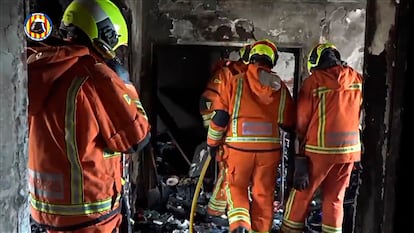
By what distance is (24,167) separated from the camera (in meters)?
1.51

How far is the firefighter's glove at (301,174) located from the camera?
14.6 ft

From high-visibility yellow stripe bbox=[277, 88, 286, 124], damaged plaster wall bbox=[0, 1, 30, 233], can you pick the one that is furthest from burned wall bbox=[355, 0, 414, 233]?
high-visibility yellow stripe bbox=[277, 88, 286, 124]

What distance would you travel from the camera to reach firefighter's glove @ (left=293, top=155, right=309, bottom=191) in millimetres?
4441

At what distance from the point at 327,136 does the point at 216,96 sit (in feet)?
4.57

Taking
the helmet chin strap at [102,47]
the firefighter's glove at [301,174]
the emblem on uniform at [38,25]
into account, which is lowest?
the firefighter's glove at [301,174]

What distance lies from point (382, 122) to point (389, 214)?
23 centimetres

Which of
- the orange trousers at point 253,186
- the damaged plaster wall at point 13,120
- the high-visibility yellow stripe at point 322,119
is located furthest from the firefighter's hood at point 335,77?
the damaged plaster wall at point 13,120

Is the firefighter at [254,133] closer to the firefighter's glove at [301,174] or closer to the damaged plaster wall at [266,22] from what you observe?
the firefighter's glove at [301,174]

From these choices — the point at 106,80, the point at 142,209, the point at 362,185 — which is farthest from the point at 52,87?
the point at 142,209

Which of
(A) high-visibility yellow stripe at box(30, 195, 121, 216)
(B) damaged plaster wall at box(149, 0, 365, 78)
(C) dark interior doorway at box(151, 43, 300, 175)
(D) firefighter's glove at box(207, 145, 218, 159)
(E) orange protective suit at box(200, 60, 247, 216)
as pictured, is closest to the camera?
(A) high-visibility yellow stripe at box(30, 195, 121, 216)

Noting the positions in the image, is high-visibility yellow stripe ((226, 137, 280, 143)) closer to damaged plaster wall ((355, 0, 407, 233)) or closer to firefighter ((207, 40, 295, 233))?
firefighter ((207, 40, 295, 233))

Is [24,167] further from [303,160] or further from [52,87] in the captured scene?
[303,160]

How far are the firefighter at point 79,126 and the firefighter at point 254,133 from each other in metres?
1.75

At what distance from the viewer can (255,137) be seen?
4.49 m
